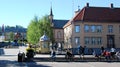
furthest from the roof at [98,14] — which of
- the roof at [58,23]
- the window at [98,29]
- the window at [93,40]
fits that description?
the roof at [58,23]

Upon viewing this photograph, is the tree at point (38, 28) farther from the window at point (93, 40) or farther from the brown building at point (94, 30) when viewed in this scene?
the window at point (93, 40)

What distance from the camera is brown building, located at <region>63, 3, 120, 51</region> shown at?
64062 mm

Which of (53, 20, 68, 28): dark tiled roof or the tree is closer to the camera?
the tree

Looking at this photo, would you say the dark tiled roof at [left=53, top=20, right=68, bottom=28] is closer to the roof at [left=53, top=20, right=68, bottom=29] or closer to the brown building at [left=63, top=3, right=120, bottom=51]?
the roof at [left=53, top=20, right=68, bottom=29]

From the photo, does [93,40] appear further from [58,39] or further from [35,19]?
[58,39]

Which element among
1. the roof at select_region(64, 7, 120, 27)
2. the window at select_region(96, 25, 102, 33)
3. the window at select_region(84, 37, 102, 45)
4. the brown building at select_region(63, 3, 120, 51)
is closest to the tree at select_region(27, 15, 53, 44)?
the roof at select_region(64, 7, 120, 27)

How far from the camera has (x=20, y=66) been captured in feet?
91.9

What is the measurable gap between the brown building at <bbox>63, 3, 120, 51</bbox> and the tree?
72.4 ft

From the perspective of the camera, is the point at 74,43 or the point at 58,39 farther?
the point at 58,39

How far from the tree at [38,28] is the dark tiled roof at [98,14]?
70.0ft

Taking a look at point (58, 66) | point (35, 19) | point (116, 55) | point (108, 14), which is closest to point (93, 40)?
point (108, 14)

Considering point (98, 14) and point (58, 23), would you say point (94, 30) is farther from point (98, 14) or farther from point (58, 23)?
point (58, 23)

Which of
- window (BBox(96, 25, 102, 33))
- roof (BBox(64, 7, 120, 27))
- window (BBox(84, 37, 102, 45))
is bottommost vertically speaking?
window (BBox(84, 37, 102, 45))

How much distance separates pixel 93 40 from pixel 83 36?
7.55ft
